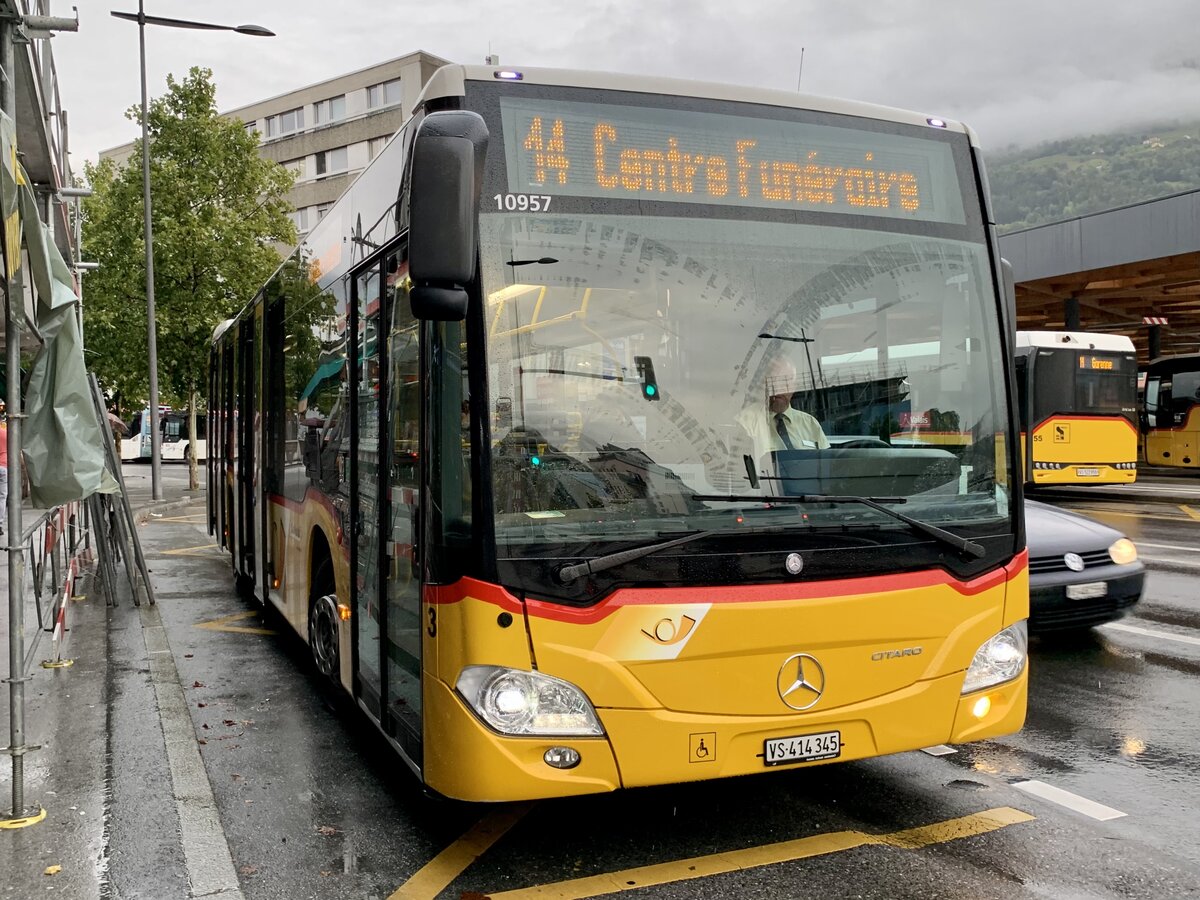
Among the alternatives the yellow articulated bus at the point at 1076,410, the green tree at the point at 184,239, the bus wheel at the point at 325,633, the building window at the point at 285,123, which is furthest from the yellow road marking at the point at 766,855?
the building window at the point at 285,123

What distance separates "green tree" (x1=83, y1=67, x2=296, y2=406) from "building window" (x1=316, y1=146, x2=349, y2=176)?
1216 inches

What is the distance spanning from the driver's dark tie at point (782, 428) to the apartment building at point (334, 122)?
2047 inches

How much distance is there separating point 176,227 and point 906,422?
24865 mm

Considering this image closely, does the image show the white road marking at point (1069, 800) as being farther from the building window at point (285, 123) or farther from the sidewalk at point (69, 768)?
the building window at point (285, 123)

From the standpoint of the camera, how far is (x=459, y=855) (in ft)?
13.7

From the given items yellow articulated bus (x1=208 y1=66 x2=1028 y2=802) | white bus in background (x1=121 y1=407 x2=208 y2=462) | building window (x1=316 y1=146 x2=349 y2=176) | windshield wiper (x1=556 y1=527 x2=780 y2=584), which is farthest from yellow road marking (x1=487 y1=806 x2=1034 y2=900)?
building window (x1=316 y1=146 x2=349 y2=176)

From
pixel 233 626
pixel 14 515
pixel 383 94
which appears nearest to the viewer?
pixel 14 515

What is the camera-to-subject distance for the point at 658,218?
4.02 meters

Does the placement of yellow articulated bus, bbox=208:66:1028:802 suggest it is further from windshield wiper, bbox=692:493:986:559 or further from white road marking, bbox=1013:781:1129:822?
white road marking, bbox=1013:781:1129:822

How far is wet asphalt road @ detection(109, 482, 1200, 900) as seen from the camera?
3.91 metres

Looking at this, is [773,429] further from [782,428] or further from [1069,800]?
[1069,800]

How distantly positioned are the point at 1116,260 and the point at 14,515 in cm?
2733

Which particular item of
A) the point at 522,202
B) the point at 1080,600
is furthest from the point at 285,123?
the point at 522,202

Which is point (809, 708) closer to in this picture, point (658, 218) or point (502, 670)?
point (502, 670)
